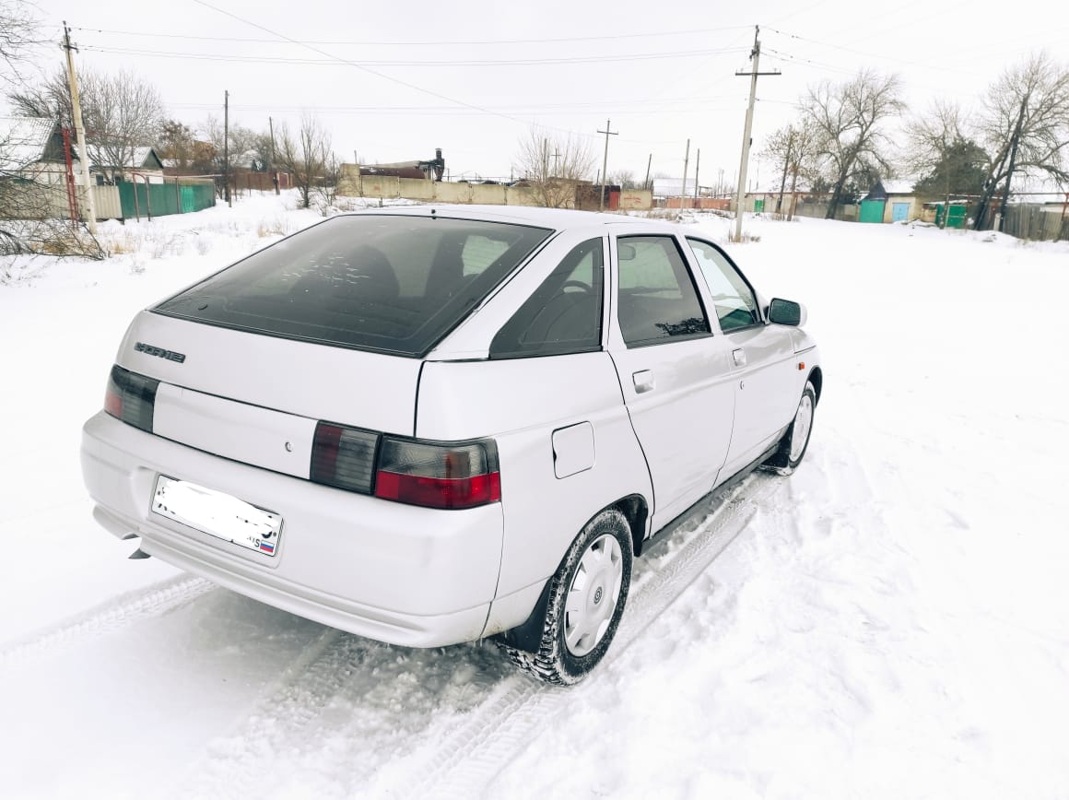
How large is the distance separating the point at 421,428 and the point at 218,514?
74 centimetres

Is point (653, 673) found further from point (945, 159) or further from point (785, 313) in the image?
point (945, 159)

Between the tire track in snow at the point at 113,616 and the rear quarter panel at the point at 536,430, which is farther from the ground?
the rear quarter panel at the point at 536,430

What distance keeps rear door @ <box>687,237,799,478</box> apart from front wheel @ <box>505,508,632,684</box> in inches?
44.5

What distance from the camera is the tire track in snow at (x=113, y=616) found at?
262 centimetres

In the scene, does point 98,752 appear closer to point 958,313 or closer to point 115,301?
point 115,301

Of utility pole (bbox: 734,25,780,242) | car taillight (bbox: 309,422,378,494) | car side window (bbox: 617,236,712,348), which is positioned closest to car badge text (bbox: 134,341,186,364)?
car taillight (bbox: 309,422,378,494)

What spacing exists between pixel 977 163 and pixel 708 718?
170ft

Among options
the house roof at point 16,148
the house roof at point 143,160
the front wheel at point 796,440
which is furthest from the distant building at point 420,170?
the front wheel at point 796,440

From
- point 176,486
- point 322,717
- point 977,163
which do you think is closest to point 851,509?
point 322,717

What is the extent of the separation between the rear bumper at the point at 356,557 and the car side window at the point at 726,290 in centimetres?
204

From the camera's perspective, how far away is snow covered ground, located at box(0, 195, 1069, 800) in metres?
2.19

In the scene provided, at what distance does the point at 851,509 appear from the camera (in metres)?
4.32

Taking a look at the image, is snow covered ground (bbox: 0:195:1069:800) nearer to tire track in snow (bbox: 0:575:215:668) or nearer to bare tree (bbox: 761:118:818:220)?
tire track in snow (bbox: 0:575:215:668)

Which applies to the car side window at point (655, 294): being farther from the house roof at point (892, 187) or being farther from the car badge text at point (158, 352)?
the house roof at point (892, 187)
